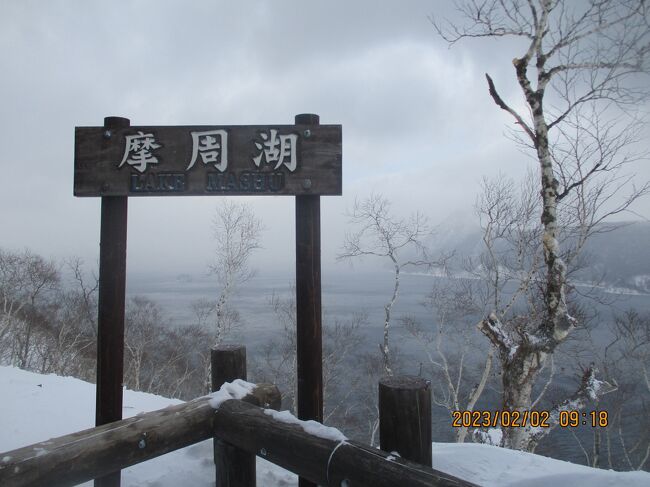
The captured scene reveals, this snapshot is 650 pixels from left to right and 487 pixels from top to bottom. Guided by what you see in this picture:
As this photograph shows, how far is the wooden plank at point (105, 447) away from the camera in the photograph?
164 centimetres

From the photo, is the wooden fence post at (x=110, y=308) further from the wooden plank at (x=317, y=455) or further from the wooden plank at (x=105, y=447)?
the wooden plank at (x=317, y=455)

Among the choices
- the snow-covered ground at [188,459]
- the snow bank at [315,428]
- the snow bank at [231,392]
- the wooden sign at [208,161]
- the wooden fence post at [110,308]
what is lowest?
the snow-covered ground at [188,459]

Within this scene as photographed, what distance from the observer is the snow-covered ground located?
8.91 ft

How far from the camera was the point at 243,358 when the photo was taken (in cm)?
288

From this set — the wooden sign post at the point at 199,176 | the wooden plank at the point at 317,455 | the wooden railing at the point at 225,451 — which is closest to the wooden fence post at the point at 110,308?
the wooden sign post at the point at 199,176

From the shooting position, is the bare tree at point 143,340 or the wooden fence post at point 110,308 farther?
the bare tree at point 143,340

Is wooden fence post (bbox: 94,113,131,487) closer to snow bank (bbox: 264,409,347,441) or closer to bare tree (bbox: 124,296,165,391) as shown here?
snow bank (bbox: 264,409,347,441)

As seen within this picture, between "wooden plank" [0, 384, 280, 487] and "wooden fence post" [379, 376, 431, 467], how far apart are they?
3.60 feet

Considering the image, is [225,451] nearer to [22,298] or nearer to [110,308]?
[110,308]

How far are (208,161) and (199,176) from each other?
12cm

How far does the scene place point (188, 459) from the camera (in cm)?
308

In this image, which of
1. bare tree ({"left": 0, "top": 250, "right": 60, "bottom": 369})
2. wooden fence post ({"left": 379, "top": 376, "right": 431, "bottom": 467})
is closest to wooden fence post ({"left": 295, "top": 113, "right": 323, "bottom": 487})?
wooden fence post ({"left": 379, "top": 376, "right": 431, "bottom": 467})

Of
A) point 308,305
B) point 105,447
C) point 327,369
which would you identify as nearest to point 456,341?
point 327,369

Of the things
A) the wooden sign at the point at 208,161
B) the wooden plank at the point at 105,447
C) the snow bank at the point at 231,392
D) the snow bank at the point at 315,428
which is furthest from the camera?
the wooden sign at the point at 208,161
